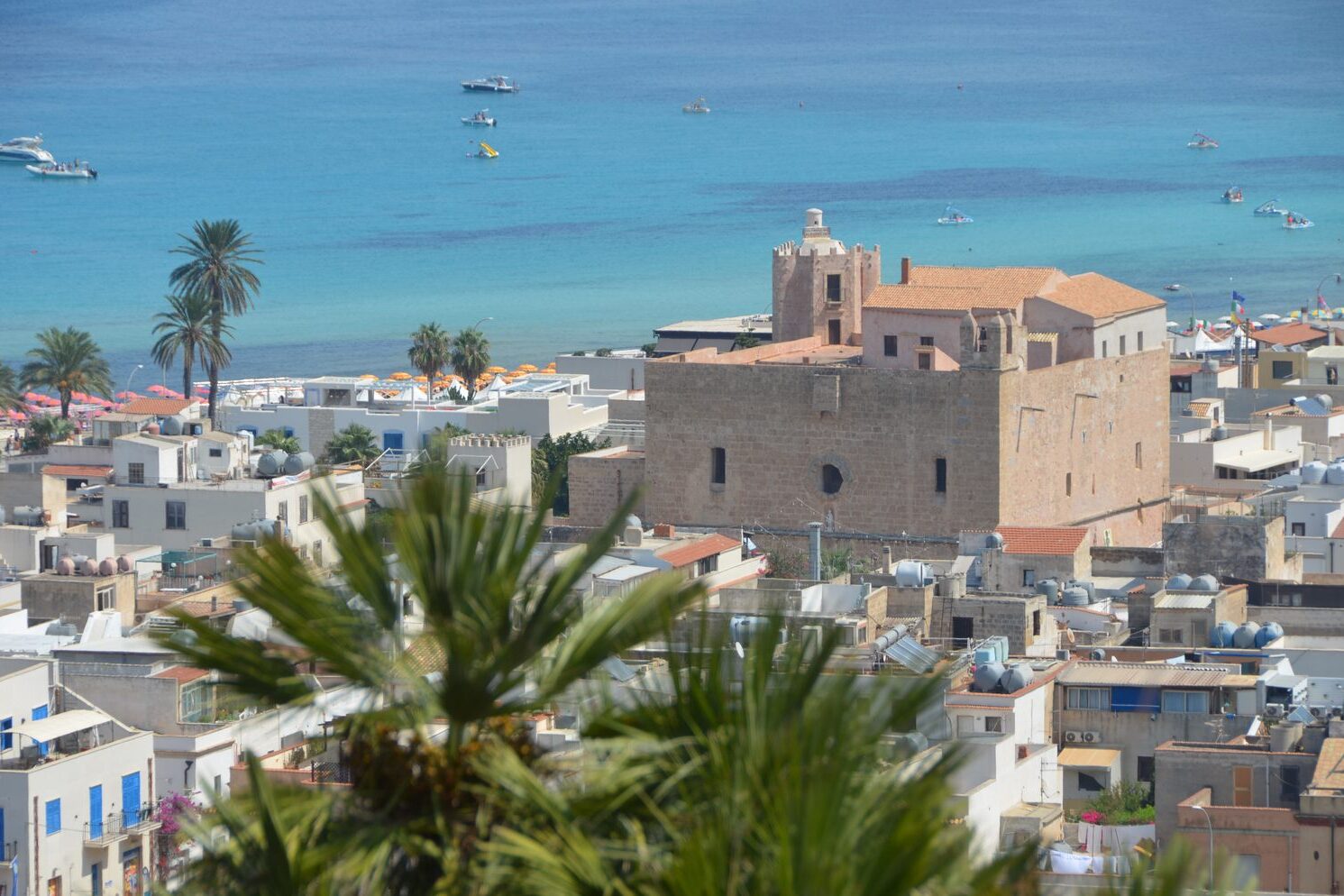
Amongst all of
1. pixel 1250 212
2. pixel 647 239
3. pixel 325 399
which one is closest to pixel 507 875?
pixel 325 399

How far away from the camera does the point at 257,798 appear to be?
6.95m

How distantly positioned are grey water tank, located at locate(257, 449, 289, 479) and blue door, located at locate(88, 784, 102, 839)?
1896 cm

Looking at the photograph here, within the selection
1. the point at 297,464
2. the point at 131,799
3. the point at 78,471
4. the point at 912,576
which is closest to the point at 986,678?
the point at 131,799

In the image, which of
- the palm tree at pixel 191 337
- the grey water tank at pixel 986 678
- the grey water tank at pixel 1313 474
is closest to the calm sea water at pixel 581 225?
the palm tree at pixel 191 337

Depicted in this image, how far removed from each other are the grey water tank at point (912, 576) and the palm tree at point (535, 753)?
28.2m

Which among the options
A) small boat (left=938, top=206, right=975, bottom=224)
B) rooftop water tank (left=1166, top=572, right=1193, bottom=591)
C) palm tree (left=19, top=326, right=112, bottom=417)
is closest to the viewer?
rooftop water tank (left=1166, top=572, right=1193, bottom=591)

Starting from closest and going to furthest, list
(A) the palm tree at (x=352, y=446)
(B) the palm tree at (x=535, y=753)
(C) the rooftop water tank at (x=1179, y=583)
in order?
(B) the palm tree at (x=535, y=753) → (C) the rooftop water tank at (x=1179, y=583) → (A) the palm tree at (x=352, y=446)

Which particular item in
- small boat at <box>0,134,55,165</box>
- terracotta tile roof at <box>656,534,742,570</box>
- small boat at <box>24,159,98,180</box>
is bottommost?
terracotta tile roof at <box>656,534,742,570</box>

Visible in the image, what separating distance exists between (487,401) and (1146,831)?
133 feet

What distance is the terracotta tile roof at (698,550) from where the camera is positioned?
36750mm

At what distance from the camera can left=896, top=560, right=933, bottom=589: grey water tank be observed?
35.6 meters

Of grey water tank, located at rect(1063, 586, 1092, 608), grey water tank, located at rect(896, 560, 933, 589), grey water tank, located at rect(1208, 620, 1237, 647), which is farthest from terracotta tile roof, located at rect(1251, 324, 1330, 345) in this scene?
grey water tank, located at rect(1208, 620, 1237, 647)

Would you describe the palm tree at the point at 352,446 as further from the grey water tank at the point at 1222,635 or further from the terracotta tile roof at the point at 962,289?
the grey water tank at the point at 1222,635

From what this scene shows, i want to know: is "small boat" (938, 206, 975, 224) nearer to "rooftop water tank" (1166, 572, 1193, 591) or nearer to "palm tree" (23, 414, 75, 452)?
"palm tree" (23, 414, 75, 452)
